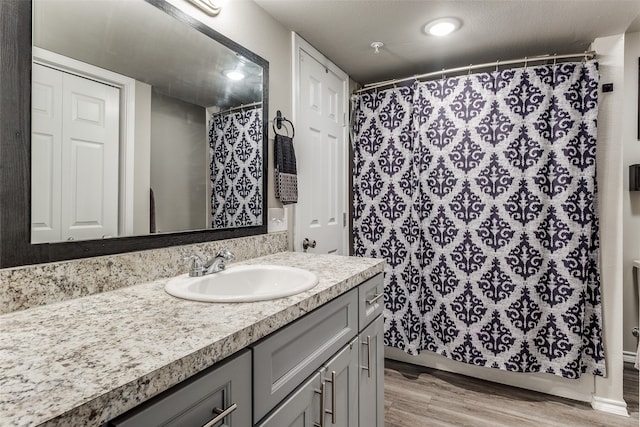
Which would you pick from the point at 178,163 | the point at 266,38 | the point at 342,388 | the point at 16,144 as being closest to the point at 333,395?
the point at 342,388

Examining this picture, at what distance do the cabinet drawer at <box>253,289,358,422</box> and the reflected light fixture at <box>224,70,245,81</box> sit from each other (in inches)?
42.7

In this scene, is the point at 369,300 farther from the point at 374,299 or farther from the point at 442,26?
A: the point at 442,26

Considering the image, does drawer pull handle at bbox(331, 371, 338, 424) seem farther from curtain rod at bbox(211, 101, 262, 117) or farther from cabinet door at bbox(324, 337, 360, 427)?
curtain rod at bbox(211, 101, 262, 117)

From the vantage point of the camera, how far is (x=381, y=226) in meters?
2.47

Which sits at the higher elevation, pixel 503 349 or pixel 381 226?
pixel 381 226

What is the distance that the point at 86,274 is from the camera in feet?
3.23

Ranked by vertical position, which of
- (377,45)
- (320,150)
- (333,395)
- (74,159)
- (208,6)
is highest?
(377,45)

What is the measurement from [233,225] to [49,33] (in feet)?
2.94

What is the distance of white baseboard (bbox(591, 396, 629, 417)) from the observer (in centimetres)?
190

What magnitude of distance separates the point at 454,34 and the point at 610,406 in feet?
7.59

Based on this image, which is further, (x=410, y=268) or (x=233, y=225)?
(x=410, y=268)

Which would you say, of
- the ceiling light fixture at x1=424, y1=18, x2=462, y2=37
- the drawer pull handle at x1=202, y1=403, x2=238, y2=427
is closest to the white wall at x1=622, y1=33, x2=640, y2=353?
the ceiling light fixture at x1=424, y1=18, x2=462, y2=37

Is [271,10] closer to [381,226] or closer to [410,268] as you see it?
[381,226]

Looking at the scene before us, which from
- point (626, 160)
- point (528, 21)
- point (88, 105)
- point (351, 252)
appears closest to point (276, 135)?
point (88, 105)
